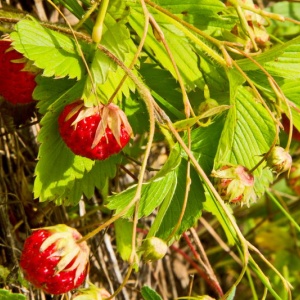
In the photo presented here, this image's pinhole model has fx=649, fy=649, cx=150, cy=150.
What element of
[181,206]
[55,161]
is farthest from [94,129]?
[181,206]

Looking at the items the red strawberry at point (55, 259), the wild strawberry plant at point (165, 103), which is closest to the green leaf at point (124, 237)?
the wild strawberry plant at point (165, 103)

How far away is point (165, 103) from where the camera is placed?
1268 mm

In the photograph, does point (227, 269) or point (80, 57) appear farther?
point (227, 269)

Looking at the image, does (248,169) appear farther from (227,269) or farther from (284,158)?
(227,269)

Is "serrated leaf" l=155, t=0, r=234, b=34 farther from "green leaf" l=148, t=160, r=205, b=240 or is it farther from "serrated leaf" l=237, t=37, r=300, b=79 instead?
"green leaf" l=148, t=160, r=205, b=240

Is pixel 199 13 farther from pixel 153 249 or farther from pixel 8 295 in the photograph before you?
pixel 8 295

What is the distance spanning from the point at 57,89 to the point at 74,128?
135mm

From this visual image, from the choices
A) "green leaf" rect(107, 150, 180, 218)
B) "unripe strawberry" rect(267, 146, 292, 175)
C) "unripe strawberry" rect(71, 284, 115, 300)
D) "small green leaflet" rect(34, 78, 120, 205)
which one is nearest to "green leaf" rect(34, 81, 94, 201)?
"small green leaflet" rect(34, 78, 120, 205)

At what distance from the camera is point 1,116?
1.40 m

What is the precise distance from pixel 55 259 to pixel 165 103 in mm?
424

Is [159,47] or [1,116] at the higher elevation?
[159,47]

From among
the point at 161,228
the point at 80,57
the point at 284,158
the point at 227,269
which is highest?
the point at 80,57

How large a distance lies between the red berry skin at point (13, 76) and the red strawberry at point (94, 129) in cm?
12

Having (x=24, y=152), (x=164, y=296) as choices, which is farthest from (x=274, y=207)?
(x=24, y=152)
